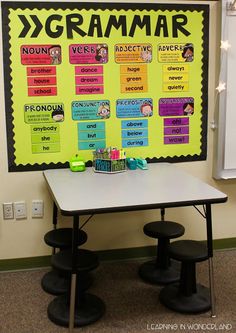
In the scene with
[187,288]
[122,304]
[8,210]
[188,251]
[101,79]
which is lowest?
[122,304]

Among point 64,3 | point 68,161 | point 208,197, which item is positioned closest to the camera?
point 208,197

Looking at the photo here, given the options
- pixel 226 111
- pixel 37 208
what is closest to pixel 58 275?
pixel 37 208

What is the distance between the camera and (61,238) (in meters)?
2.77

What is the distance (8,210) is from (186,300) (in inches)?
52.2

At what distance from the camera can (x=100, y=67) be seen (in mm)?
2998

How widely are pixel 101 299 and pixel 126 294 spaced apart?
177 millimetres

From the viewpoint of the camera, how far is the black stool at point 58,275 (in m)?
2.70

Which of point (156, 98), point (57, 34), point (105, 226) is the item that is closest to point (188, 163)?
point (156, 98)

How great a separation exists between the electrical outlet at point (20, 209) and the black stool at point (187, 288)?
3.52ft

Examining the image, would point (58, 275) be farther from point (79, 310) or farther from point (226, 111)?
point (226, 111)

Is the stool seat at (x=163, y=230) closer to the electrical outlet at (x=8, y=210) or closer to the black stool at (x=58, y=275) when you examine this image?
the black stool at (x=58, y=275)

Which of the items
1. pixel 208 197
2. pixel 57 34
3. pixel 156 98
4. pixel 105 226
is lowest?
pixel 105 226

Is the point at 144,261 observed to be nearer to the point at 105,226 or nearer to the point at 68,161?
the point at 105,226

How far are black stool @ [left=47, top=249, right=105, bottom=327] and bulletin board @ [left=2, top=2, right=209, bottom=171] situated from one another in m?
0.80
